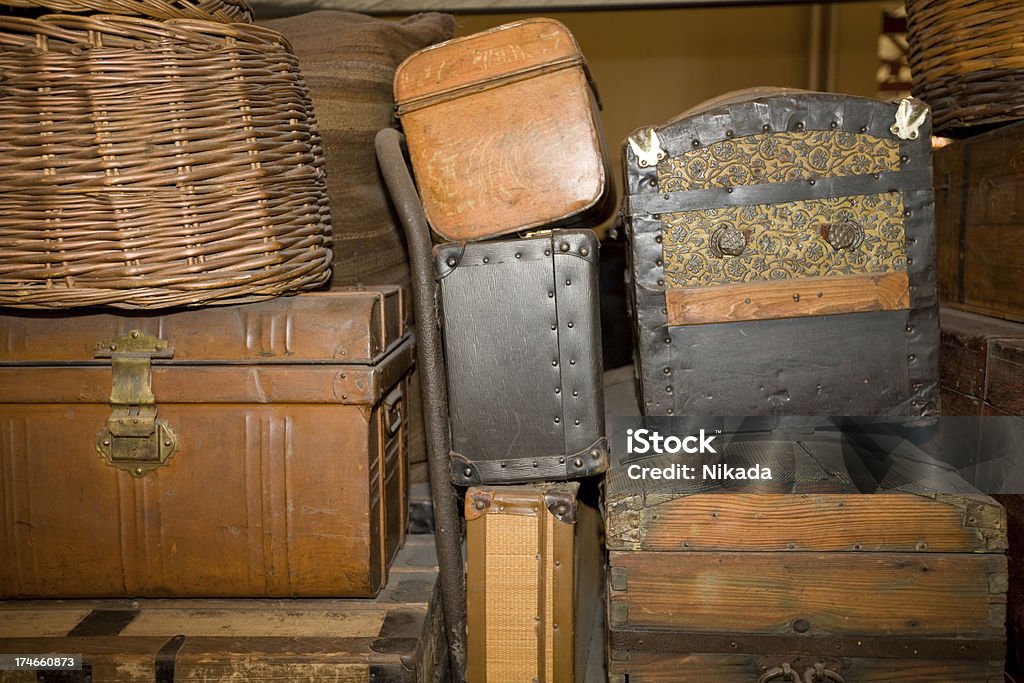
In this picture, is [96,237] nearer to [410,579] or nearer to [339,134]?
[339,134]

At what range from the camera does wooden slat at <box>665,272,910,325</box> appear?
56.7 inches

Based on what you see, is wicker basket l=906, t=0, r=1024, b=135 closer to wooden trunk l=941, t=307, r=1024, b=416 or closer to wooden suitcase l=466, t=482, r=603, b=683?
wooden trunk l=941, t=307, r=1024, b=416

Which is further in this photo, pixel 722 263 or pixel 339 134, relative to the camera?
pixel 339 134

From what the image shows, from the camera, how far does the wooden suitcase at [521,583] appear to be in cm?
143

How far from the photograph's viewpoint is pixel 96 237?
1312 mm

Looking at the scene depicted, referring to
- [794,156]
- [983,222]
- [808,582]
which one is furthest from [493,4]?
[808,582]

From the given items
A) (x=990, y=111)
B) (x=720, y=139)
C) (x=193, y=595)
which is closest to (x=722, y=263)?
(x=720, y=139)

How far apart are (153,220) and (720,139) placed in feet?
3.23

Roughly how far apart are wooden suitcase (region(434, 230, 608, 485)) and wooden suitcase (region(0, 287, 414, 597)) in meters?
0.18

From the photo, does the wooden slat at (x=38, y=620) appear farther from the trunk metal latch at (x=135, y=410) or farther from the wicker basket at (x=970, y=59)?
the wicker basket at (x=970, y=59)

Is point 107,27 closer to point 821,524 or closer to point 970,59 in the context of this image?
point 821,524

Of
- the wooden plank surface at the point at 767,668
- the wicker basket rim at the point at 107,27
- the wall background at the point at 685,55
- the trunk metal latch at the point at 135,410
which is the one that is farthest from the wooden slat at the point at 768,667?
the wall background at the point at 685,55

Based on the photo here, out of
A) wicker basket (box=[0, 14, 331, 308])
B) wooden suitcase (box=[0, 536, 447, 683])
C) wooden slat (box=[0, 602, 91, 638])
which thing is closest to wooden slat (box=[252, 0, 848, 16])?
wicker basket (box=[0, 14, 331, 308])

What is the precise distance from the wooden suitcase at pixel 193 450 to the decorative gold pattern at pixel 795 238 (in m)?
0.63
